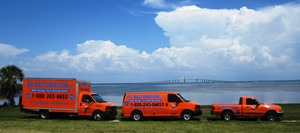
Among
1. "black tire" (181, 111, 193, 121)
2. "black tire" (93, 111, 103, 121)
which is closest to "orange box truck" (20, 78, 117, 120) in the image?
"black tire" (93, 111, 103, 121)

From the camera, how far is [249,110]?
22.7 metres

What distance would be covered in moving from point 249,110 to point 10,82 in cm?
2775

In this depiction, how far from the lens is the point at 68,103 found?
79.6 ft

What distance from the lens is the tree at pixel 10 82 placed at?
131 ft

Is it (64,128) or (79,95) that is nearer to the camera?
(64,128)

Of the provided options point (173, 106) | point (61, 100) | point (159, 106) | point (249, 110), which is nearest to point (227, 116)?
point (249, 110)

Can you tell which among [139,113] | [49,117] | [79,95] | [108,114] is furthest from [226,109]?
[49,117]

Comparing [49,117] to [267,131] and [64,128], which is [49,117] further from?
[267,131]

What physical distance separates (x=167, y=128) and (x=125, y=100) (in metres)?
6.16

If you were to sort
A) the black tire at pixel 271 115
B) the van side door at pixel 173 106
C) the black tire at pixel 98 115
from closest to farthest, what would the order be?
the black tire at pixel 271 115, the van side door at pixel 173 106, the black tire at pixel 98 115

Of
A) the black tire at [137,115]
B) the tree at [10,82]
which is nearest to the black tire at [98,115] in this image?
the black tire at [137,115]

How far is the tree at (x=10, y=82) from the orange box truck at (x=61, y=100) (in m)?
16.3

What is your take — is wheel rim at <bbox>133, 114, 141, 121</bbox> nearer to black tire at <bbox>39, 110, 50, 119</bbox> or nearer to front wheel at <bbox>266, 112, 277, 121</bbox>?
black tire at <bbox>39, 110, 50, 119</bbox>

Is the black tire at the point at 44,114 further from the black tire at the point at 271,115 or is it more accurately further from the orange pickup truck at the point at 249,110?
the black tire at the point at 271,115
